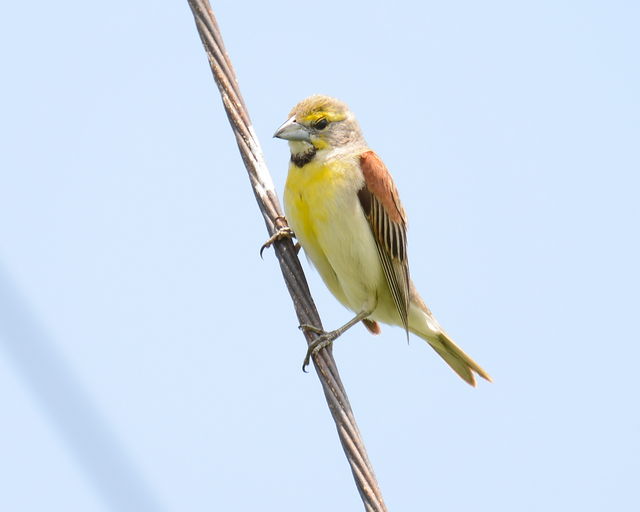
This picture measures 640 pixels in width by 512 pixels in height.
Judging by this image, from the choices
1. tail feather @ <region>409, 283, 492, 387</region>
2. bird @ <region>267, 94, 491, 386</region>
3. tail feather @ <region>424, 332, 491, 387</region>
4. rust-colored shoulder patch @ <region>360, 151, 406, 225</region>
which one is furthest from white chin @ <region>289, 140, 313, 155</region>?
tail feather @ <region>424, 332, 491, 387</region>

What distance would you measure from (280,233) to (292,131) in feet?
3.05

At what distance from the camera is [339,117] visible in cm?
550

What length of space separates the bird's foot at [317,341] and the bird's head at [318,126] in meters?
1.25

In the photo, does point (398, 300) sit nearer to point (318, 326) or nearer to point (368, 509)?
point (318, 326)

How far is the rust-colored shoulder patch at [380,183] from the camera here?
17.4 ft

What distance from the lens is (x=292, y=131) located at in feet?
17.3

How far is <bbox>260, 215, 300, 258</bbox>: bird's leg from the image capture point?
4.40 metres

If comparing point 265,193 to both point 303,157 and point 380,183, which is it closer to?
point 303,157

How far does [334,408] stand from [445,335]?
2916 mm

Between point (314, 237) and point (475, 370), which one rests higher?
point (314, 237)

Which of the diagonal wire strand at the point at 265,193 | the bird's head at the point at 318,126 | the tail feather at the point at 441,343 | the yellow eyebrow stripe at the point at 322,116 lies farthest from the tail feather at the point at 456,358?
the diagonal wire strand at the point at 265,193

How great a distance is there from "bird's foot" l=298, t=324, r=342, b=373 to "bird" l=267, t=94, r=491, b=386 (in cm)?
33

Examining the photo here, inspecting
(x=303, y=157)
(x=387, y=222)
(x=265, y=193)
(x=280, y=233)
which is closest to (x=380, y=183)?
(x=387, y=222)

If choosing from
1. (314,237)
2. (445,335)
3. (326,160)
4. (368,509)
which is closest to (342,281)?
(314,237)
